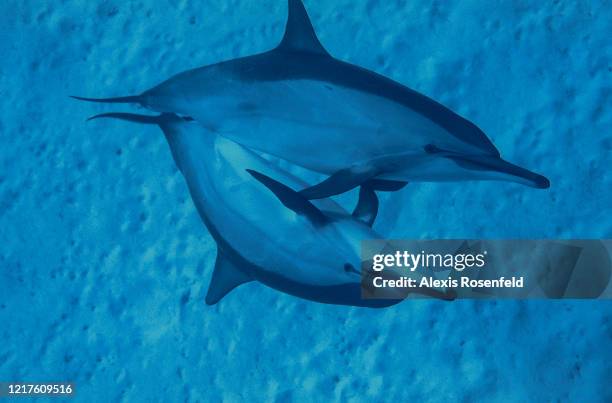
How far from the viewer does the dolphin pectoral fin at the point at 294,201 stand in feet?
4.69

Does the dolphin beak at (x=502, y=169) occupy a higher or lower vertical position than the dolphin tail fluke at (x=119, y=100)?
higher

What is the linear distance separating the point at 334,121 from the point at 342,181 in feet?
0.48

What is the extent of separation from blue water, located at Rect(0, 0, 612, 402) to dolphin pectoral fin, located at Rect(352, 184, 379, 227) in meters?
0.05

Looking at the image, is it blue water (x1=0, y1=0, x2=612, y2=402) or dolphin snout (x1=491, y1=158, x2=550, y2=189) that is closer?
dolphin snout (x1=491, y1=158, x2=550, y2=189)

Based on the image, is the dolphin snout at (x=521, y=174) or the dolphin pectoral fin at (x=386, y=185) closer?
the dolphin snout at (x=521, y=174)

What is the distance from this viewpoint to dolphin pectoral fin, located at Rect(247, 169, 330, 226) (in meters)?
1.43

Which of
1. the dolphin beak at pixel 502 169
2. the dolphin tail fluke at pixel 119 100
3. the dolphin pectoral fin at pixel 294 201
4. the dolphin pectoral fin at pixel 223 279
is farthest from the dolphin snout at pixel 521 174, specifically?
the dolphin tail fluke at pixel 119 100

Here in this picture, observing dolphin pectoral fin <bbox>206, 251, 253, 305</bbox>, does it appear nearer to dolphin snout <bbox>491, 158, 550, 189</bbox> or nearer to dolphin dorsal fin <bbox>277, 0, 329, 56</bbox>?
dolphin dorsal fin <bbox>277, 0, 329, 56</bbox>

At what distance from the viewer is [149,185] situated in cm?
164

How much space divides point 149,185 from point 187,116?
261 millimetres

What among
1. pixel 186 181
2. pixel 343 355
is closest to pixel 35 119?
pixel 186 181

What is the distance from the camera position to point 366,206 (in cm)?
152

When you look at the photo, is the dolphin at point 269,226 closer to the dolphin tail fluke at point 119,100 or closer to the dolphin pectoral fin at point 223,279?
the dolphin pectoral fin at point 223,279

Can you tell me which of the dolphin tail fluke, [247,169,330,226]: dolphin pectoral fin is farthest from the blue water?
[247,169,330,226]: dolphin pectoral fin
